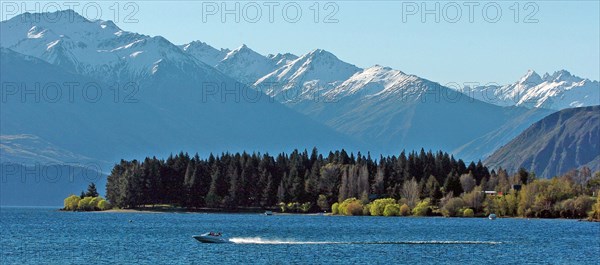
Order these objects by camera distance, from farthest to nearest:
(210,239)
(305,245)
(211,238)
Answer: (305,245), (211,238), (210,239)

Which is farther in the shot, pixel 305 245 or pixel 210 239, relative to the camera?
pixel 305 245

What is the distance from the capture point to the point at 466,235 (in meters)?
174

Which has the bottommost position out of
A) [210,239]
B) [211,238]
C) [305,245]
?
[305,245]

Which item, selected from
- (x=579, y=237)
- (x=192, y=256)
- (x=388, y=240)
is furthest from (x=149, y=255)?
(x=579, y=237)

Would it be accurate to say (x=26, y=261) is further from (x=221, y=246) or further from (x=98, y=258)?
(x=221, y=246)

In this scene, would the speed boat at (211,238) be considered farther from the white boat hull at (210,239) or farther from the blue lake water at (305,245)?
the blue lake water at (305,245)

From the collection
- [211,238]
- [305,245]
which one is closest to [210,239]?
[211,238]

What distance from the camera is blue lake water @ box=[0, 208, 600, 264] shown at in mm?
126188

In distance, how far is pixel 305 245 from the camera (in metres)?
148

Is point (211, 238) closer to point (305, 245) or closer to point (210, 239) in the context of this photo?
point (210, 239)

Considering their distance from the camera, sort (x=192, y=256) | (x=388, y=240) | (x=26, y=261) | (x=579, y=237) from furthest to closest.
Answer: (x=579, y=237)
(x=388, y=240)
(x=192, y=256)
(x=26, y=261)

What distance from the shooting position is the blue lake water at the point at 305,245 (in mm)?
126188

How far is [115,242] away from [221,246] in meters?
17.8

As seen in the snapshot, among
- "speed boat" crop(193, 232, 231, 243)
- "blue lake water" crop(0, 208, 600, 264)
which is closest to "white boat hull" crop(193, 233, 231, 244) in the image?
"speed boat" crop(193, 232, 231, 243)
